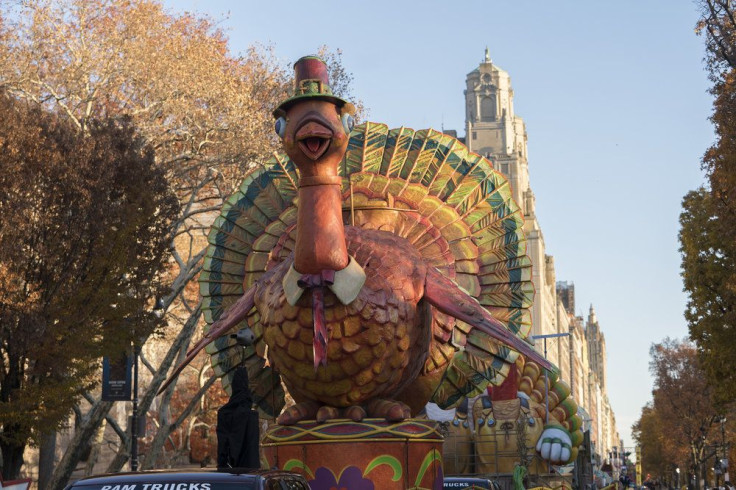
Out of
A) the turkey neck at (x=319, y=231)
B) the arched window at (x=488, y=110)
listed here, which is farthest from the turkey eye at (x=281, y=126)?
the arched window at (x=488, y=110)

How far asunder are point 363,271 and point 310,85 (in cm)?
213

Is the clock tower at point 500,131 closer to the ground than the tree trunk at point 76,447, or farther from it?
Result: farther from it

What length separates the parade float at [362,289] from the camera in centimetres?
1112

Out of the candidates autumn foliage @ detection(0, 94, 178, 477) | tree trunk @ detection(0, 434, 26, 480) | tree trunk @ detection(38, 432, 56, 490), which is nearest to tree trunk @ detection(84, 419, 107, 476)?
tree trunk @ detection(38, 432, 56, 490)

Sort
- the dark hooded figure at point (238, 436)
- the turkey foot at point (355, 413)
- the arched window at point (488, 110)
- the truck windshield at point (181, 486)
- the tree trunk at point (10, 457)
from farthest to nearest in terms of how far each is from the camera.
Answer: the arched window at point (488, 110)
the tree trunk at point (10, 457)
the turkey foot at point (355, 413)
the dark hooded figure at point (238, 436)
the truck windshield at point (181, 486)

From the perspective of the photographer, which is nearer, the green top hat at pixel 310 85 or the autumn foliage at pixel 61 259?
the green top hat at pixel 310 85

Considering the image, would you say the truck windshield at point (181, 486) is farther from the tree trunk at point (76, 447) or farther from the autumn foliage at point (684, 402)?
the autumn foliage at point (684, 402)

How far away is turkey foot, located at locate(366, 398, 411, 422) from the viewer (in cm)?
1168

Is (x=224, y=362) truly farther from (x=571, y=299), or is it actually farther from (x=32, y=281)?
(x=571, y=299)

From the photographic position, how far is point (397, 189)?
1456 cm

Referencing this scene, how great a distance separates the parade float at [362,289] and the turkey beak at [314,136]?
1 centimetres

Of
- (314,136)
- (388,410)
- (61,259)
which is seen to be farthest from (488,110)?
(314,136)

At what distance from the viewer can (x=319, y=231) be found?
11.0 meters

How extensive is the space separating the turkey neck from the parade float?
0.05 ft
